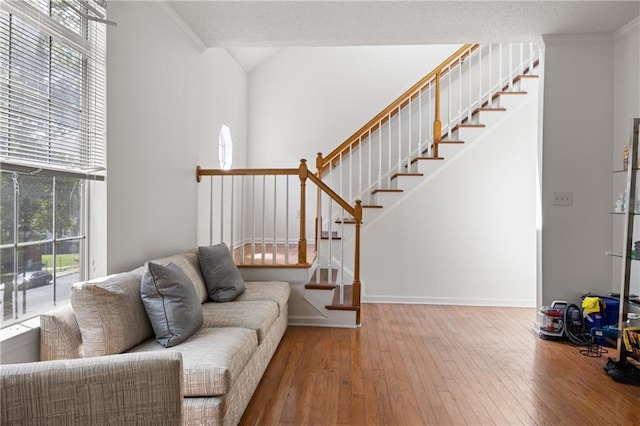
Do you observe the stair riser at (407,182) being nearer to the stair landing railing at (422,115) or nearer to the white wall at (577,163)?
the stair landing railing at (422,115)

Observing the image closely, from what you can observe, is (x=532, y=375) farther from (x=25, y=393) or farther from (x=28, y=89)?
(x=28, y=89)

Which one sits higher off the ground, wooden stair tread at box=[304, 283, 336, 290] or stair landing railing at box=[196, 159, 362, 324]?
stair landing railing at box=[196, 159, 362, 324]

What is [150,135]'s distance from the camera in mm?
3172

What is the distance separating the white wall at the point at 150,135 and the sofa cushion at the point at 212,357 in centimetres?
81

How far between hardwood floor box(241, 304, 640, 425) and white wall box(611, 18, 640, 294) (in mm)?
1002

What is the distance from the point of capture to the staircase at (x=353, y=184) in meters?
4.16

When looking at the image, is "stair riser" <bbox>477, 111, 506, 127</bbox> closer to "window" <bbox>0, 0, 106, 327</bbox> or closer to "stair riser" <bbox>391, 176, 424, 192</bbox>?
"stair riser" <bbox>391, 176, 424, 192</bbox>

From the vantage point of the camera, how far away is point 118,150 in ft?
8.91

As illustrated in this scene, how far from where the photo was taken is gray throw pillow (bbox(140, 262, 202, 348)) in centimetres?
220

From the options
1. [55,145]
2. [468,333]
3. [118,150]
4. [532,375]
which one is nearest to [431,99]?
[468,333]

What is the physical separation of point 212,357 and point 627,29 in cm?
424

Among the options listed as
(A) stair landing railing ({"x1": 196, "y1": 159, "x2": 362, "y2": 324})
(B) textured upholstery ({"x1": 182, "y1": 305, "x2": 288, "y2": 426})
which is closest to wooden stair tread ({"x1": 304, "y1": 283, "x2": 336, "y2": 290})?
(A) stair landing railing ({"x1": 196, "y1": 159, "x2": 362, "y2": 324})

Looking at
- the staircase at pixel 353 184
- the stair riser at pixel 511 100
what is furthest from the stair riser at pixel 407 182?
the stair riser at pixel 511 100

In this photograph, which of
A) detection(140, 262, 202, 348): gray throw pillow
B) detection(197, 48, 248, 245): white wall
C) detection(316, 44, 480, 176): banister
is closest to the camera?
detection(140, 262, 202, 348): gray throw pillow
